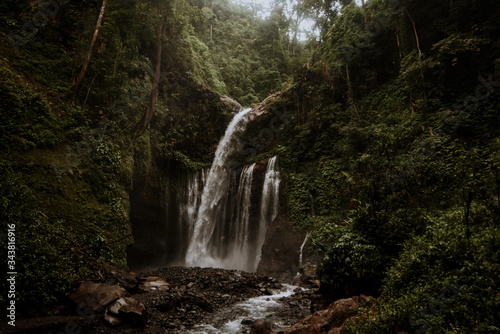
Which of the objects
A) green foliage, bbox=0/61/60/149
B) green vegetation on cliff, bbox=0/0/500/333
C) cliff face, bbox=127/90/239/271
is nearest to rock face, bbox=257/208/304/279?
green vegetation on cliff, bbox=0/0/500/333

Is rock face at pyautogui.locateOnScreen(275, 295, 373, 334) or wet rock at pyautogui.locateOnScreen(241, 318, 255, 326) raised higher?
rock face at pyautogui.locateOnScreen(275, 295, 373, 334)

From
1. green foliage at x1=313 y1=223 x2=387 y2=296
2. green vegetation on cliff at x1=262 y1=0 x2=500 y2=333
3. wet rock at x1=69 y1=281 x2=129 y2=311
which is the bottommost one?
wet rock at x1=69 y1=281 x2=129 y2=311

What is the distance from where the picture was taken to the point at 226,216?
18953mm

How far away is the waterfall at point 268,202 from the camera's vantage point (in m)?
17.1

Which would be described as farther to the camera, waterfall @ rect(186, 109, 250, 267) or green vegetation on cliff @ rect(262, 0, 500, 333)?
waterfall @ rect(186, 109, 250, 267)

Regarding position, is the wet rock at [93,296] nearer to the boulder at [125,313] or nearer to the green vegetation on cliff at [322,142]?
the boulder at [125,313]

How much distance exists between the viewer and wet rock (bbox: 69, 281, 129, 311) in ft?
19.0

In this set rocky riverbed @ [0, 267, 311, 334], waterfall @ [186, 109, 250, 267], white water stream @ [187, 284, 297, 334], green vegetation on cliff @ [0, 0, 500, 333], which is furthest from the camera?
waterfall @ [186, 109, 250, 267]

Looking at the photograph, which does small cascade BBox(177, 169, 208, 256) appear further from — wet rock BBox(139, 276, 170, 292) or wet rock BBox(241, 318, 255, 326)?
wet rock BBox(241, 318, 255, 326)

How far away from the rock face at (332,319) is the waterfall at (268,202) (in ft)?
36.5

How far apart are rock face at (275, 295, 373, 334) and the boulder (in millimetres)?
3398

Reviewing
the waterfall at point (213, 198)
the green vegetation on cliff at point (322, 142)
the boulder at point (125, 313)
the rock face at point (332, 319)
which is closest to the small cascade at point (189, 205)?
the waterfall at point (213, 198)

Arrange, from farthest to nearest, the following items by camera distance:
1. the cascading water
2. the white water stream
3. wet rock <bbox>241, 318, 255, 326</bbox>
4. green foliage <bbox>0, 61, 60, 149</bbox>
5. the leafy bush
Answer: the cascading water, green foliage <bbox>0, 61, 60, 149</bbox>, wet rock <bbox>241, 318, 255, 326</bbox>, the white water stream, the leafy bush

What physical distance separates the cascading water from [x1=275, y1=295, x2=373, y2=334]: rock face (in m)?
11.1
